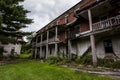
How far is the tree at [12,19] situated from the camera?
72.3ft

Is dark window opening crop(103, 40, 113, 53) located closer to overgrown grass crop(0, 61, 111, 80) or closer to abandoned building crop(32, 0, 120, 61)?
abandoned building crop(32, 0, 120, 61)

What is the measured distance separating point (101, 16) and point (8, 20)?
18249 millimetres

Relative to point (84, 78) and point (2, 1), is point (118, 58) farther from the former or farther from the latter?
point (2, 1)

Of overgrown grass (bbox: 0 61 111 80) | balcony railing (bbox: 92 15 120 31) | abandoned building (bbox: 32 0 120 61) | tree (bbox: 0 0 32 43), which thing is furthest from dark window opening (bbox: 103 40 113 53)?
tree (bbox: 0 0 32 43)

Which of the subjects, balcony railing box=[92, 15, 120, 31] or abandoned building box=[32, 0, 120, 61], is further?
abandoned building box=[32, 0, 120, 61]

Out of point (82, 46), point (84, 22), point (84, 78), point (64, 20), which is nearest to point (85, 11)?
point (84, 22)

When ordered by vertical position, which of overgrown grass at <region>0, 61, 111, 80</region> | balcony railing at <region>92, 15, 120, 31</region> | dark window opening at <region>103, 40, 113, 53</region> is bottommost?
overgrown grass at <region>0, 61, 111, 80</region>

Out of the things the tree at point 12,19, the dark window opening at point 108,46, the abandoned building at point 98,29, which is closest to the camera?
the abandoned building at point 98,29

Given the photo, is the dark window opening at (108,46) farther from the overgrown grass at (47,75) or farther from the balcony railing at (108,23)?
the overgrown grass at (47,75)

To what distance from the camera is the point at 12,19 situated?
2338cm

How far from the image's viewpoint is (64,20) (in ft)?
80.9

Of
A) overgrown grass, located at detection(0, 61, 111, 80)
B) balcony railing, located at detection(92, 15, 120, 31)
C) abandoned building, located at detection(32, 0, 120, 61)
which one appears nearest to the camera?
overgrown grass, located at detection(0, 61, 111, 80)

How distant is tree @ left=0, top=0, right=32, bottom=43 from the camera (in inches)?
868

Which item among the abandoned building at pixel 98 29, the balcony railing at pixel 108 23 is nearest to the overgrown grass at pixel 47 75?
the abandoned building at pixel 98 29
